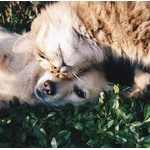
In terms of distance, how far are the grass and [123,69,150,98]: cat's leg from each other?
0.22 feet

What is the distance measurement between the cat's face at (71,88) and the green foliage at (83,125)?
0.15 m

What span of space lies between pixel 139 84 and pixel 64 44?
0.64m

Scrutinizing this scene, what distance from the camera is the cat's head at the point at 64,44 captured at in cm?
324

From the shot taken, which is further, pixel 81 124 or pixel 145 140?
pixel 81 124

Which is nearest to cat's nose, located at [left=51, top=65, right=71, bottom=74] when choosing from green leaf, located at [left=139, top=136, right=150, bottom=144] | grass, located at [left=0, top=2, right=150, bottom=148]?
grass, located at [left=0, top=2, right=150, bottom=148]

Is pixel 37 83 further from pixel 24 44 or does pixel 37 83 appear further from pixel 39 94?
pixel 24 44

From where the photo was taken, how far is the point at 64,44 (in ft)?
10.7

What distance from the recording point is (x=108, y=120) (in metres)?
3.12

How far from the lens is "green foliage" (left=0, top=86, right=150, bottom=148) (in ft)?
9.71

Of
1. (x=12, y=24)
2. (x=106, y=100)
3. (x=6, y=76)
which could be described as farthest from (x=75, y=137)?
(x=12, y=24)

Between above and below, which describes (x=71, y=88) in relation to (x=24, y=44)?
below

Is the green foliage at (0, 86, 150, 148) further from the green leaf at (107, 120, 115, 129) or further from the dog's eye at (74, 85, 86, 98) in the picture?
the dog's eye at (74, 85, 86, 98)

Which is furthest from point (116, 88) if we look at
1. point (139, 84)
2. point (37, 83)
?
point (37, 83)

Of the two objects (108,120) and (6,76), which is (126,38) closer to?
(108,120)
